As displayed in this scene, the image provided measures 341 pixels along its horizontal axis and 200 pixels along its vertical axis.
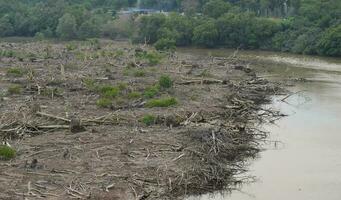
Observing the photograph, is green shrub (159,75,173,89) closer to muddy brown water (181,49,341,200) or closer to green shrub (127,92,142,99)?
green shrub (127,92,142,99)

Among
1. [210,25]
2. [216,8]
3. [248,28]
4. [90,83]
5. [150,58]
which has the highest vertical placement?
[216,8]

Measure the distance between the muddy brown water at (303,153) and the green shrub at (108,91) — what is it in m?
7.13

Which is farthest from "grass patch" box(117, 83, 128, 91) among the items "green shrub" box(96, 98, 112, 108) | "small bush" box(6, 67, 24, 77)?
"small bush" box(6, 67, 24, 77)

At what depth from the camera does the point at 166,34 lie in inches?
2491

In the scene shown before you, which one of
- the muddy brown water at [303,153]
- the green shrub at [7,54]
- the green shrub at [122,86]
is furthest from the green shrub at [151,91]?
the green shrub at [7,54]

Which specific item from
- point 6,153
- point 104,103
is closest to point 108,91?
point 104,103

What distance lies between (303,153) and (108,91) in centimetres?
1007

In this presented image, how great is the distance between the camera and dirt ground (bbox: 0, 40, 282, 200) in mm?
14922

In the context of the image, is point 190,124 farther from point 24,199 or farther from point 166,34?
point 166,34

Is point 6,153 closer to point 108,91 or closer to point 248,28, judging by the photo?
point 108,91

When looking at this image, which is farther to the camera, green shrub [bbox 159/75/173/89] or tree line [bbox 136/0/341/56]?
tree line [bbox 136/0/341/56]

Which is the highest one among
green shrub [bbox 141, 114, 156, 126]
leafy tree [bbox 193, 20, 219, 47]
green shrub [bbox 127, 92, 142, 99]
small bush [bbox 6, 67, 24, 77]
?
green shrub [bbox 141, 114, 156, 126]

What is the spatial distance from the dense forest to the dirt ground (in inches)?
991

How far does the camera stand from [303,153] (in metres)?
20.0
